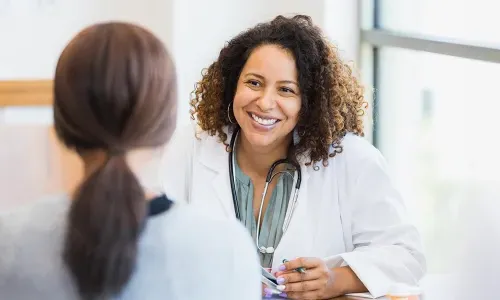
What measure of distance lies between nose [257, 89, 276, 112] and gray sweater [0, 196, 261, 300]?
0.83m

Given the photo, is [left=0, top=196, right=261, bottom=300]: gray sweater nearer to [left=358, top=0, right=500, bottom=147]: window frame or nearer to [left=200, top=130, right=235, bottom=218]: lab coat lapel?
[left=200, top=130, right=235, bottom=218]: lab coat lapel

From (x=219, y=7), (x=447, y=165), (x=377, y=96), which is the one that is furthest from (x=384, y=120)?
(x=219, y=7)

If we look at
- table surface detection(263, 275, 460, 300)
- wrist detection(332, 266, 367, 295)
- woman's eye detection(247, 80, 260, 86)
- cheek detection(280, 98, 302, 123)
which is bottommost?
table surface detection(263, 275, 460, 300)

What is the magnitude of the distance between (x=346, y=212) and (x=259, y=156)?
0.27 meters

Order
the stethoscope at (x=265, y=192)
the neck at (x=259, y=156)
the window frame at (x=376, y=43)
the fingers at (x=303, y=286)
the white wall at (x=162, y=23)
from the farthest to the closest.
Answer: the white wall at (x=162, y=23)
the window frame at (x=376, y=43)
the neck at (x=259, y=156)
the stethoscope at (x=265, y=192)
the fingers at (x=303, y=286)

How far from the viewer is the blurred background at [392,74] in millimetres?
2369

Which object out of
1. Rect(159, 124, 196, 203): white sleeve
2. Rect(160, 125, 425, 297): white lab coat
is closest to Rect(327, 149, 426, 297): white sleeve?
Rect(160, 125, 425, 297): white lab coat

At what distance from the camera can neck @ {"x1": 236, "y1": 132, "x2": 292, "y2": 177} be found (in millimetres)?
2053

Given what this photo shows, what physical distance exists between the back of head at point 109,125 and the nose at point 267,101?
2.88ft

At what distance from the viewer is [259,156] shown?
81.0 inches

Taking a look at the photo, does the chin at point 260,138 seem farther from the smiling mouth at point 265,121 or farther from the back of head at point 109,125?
the back of head at point 109,125

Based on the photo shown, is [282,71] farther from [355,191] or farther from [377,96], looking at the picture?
[377,96]

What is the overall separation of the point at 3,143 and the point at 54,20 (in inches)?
23.3

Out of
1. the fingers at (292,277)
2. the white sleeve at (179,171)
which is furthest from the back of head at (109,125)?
the white sleeve at (179,171)
